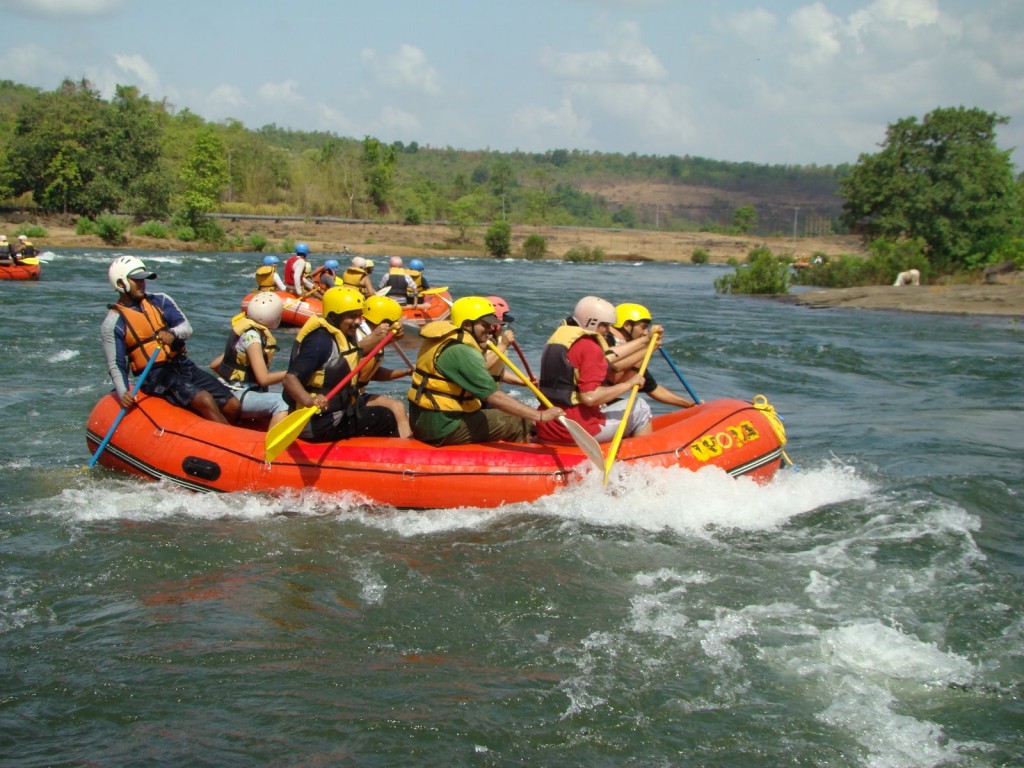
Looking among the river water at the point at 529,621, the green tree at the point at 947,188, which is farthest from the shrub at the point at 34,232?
the river water at the point at 529,621

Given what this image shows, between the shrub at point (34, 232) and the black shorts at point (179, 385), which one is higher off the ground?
the shrub at point (34, 232)

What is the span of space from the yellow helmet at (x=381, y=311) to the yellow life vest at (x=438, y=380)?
0.24m

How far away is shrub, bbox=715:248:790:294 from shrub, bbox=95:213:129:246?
82.3ft

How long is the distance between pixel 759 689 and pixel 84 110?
5154 cm

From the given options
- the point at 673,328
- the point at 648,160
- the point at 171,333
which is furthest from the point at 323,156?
the point at 648,160

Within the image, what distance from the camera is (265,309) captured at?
7.72 m

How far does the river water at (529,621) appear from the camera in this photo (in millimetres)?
4359

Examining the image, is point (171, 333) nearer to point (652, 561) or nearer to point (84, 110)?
point (652, 561)

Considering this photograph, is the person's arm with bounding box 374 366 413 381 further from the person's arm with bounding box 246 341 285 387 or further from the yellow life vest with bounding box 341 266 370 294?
the yellow life vest with bounding box 341 266 370 294

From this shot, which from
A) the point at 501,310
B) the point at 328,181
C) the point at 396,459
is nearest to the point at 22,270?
the point at 501,310

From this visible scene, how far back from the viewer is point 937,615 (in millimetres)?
5730

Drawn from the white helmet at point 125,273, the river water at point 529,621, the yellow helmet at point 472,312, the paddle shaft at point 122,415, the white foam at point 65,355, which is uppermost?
the white helmet at point 125,273

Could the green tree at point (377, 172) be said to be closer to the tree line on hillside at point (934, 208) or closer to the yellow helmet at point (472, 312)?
the tree line on hillside at point (934, 208)

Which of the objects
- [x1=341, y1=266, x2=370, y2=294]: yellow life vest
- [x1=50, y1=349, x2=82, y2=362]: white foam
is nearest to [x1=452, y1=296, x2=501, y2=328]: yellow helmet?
[x1=341, y1=266, x2=370, y2=294]: yellow life vest
